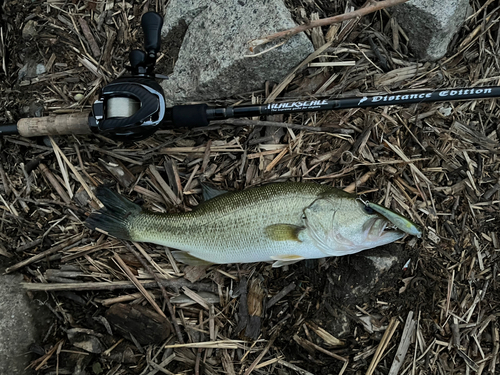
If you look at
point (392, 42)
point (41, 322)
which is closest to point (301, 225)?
point (392, 42)

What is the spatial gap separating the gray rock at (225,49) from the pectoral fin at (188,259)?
4.95ft

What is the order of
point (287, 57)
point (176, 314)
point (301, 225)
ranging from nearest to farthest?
1. point (301, 225)
2. point (287, 57)
3. point (176, 314)

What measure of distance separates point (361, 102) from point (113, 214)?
2.47 metres

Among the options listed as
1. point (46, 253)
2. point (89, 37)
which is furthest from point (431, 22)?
point (46, 253)

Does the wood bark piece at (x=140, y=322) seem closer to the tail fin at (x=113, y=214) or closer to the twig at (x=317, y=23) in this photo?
the tail fin at (x=113, y=214)

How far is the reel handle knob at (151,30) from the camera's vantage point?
301cm

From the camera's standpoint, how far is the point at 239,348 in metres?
3.55

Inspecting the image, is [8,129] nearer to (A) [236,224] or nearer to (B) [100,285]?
(B) [100,285]

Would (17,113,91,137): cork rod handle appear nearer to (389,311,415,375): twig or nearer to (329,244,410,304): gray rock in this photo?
(329,244,410,304): gray rock

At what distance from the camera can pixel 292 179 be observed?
11.8ft

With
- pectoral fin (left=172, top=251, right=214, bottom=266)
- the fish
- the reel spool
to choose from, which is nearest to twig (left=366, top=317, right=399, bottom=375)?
the fish

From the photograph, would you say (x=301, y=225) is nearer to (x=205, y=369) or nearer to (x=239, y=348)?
(x=239, y=348)

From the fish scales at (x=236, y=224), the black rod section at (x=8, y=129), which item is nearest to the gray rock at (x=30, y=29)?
the black rod section at (x=8, y=129)

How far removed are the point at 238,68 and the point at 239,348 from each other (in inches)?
107
